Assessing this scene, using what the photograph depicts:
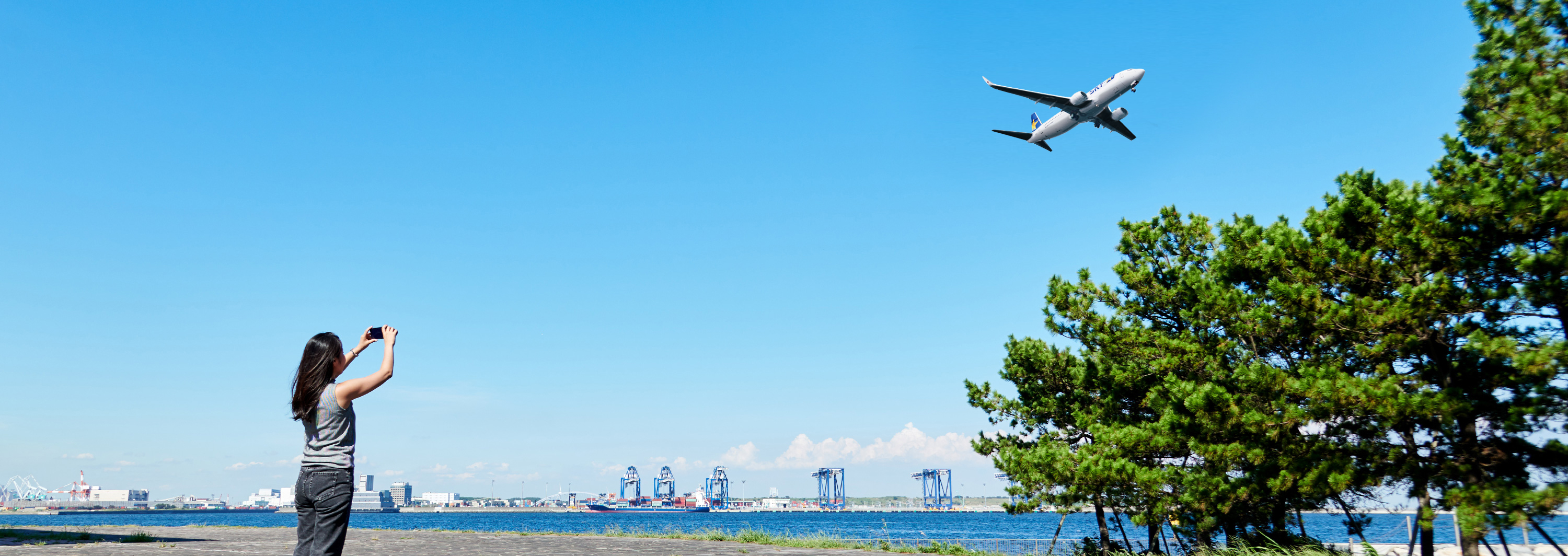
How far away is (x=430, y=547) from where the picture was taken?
16.9 metres

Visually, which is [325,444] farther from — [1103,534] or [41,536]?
[1103,534]

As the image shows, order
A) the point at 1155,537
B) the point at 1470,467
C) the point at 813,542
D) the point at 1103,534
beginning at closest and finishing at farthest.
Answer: the point at 1470,467 → the point at 813,542 → the point at 1155,537 → the point at 1103,534

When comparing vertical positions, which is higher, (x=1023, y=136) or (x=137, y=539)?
(x=1023, y=136)

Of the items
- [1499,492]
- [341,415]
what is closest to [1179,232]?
[1499,492]

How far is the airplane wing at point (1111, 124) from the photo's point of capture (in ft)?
115

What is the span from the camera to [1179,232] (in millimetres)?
19641

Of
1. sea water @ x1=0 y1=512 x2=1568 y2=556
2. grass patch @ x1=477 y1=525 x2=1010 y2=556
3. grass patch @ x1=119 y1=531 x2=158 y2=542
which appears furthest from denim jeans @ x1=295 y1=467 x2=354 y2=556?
sea water @ x1=0 y1=512 x2=1568 y2=556

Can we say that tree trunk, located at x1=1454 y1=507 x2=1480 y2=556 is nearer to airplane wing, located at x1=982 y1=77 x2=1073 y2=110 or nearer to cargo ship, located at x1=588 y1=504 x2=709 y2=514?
airplane wing, located at x1=982 y1=77 x2=1073 y2=110

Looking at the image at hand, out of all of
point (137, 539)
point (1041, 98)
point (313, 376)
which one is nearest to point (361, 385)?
point (313, 376)

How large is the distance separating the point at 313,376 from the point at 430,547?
45.6ft

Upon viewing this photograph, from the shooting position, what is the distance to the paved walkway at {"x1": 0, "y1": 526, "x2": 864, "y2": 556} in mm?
14523

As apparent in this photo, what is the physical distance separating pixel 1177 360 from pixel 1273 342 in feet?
5.54

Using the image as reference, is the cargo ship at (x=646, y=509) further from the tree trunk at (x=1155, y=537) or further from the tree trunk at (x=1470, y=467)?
the tree trunk at (x=1470, y=467)

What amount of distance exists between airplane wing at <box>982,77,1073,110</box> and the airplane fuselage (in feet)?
1.09
